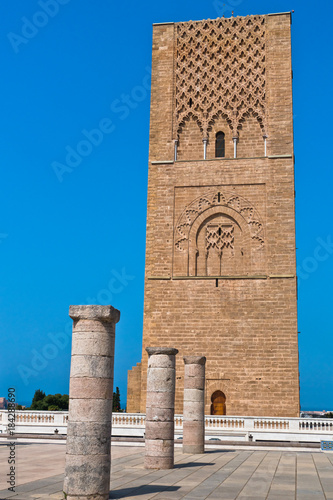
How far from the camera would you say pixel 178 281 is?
74.7 ft

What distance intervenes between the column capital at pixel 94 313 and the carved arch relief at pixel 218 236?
1502cm

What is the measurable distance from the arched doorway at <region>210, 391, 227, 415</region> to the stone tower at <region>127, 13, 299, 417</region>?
0.03 meters

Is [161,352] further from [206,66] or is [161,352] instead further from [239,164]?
[206,66]

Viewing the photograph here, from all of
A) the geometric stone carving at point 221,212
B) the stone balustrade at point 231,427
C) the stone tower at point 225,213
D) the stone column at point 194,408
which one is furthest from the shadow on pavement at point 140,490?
the geometric stone carving at point 221,212

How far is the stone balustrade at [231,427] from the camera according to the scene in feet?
57.3

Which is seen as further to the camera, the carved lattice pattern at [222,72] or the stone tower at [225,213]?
the carved lattice pattern at [222,72]

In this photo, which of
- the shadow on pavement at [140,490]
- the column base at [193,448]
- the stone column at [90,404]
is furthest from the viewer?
the column base at [193,448]

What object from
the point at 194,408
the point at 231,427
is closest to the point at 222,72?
the point at 231,427

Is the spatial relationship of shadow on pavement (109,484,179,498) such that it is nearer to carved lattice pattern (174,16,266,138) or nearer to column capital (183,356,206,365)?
column capital (183,356,206,365)

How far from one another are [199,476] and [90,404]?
9.08 feet

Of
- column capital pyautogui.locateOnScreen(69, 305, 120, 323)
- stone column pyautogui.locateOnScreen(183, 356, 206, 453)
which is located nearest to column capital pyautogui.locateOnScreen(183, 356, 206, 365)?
stone column pyautogui.locateOnScreen(183, 356, 206, 453)

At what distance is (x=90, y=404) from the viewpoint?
7520 millimetres

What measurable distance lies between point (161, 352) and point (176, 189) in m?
13.5

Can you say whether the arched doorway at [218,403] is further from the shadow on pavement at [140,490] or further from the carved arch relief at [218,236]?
the shadow on pavement at [140,490]
